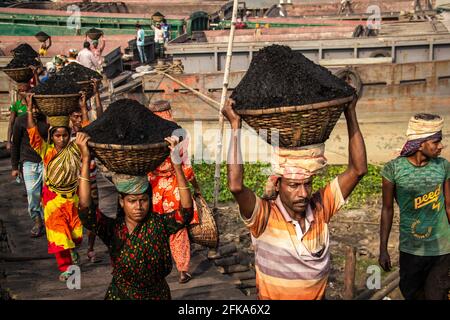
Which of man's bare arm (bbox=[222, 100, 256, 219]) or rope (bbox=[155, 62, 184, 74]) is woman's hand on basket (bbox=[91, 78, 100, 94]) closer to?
man's bare arm (bbox=[222, 100, 256, 219])

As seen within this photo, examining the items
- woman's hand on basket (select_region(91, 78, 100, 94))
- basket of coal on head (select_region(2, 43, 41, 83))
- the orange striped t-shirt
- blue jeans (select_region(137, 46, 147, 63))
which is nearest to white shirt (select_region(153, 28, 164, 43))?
blue jeans (select_region(137, 46, 147, 63))

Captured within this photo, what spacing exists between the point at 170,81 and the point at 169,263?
538 inches

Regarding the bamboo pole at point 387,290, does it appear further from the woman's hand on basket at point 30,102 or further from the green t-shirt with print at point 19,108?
the green t-shirt with print at point 19,108

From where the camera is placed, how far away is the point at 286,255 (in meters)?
4.07

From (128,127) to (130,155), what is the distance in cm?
24

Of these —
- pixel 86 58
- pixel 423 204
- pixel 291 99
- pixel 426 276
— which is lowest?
pixel 426 276

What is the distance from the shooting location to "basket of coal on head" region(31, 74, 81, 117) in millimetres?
6625

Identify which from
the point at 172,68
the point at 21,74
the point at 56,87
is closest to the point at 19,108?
the point at 21,74

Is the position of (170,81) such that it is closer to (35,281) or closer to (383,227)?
(35,281)

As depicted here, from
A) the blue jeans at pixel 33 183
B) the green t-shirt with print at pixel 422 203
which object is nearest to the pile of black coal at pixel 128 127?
the green t-shirt with print at pixel 422 203

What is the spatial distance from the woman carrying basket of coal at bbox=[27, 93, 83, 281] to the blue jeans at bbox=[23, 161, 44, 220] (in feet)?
4.61

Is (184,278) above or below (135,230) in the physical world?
below

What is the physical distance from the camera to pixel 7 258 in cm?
742

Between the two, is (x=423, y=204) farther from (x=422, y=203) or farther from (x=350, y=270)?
(x=350, y=270)
